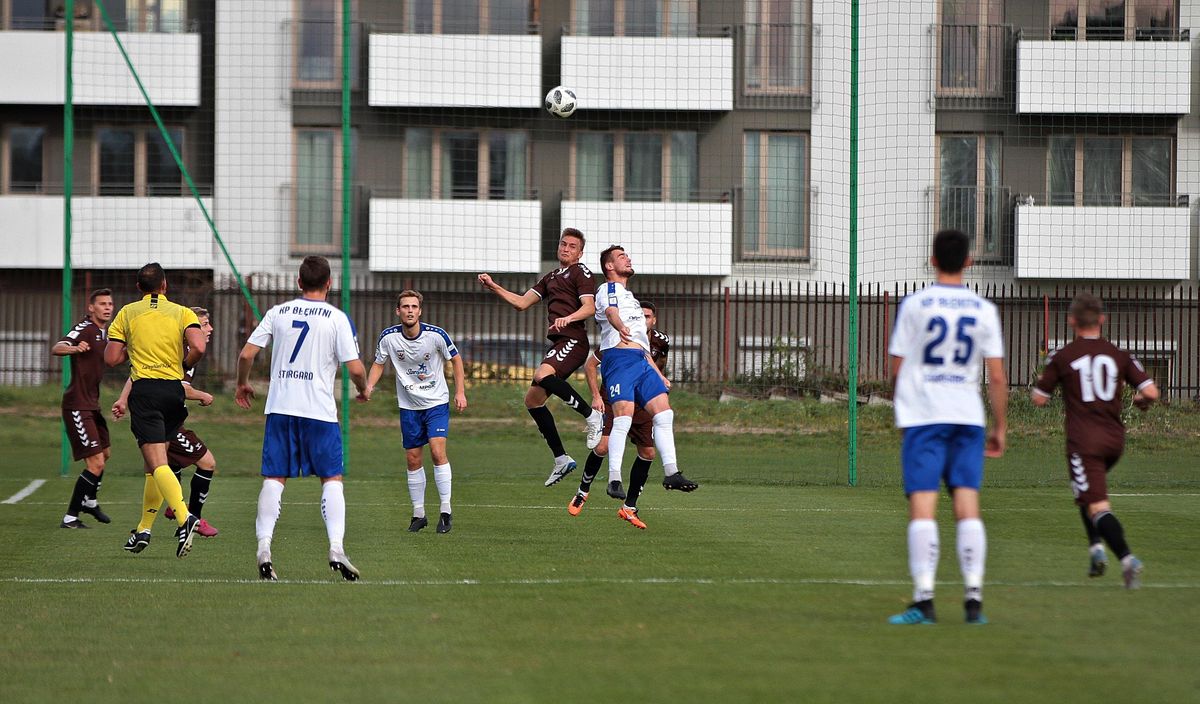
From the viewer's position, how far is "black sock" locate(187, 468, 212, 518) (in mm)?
11336

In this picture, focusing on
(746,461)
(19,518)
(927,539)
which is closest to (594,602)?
(927,539)

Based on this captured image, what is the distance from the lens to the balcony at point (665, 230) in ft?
85.3

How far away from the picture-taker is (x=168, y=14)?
28.8 m

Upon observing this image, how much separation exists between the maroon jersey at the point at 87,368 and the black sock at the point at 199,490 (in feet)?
6.60

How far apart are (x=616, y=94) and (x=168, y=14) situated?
964 centimetres

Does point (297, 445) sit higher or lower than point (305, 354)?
lower

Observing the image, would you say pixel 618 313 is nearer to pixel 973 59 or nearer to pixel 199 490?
pixel 199 490

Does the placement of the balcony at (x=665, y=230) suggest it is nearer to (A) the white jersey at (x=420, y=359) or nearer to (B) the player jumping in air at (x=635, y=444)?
(B) the player jumping in air at (x=635, y=444)

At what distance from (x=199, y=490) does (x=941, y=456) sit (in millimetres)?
6630

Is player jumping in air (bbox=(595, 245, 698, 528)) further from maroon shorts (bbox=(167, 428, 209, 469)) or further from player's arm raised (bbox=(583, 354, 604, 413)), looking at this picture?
maroon shorts (bbox=(167, 428, 209, 469))

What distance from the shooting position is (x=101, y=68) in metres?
28.2

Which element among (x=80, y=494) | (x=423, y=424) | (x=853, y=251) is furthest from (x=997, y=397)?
(x=853, y=251)

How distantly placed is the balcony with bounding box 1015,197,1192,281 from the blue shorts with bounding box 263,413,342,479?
19.5 meters

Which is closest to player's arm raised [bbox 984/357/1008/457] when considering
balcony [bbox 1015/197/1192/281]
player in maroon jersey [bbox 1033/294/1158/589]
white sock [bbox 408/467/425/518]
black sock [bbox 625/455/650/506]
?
player in maroon jersey [bbox 1033/294/1158/589]
